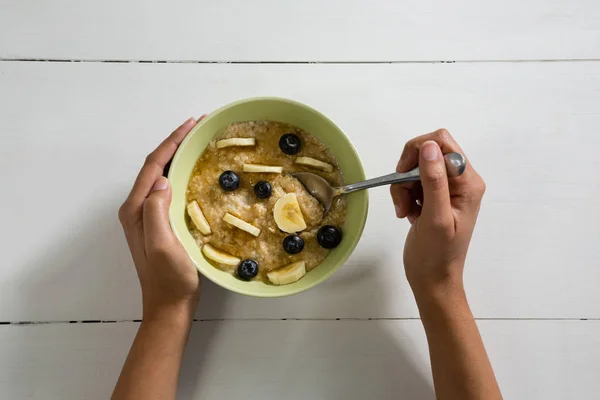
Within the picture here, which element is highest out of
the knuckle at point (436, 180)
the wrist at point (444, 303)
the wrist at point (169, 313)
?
the knuckle at point (436, 180)

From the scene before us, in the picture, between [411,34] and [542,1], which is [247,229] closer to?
[411,34]

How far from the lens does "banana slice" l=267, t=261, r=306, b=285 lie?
1.02m

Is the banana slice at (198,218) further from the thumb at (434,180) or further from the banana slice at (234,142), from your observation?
the thumb at (434,180)

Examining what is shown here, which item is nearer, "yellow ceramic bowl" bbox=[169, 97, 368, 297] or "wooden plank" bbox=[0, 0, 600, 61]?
"yellow ceramic bowl" bbox=[169, 97, 368, 297]

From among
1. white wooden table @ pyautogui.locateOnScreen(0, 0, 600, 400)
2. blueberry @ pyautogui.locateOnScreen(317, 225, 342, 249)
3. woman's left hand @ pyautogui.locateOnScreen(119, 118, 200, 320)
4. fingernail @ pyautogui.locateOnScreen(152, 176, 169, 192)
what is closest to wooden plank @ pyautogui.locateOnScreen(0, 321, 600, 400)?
white wooden table @ pyautogui.locateOnScreen(0, 0, 600, 400)

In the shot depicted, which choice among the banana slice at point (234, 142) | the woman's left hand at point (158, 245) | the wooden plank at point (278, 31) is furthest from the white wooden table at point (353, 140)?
the banana slice at point (234, 142)

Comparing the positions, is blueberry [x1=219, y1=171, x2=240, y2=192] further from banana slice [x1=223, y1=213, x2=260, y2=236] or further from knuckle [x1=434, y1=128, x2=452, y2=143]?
knuckle [x1=434, y1=128, x2=452, y2=143]

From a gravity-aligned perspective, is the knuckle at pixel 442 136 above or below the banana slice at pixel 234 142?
above

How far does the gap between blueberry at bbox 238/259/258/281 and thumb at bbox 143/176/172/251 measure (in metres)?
0.14

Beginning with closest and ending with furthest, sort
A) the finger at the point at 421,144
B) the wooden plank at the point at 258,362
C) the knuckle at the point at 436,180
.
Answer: the knuckle at the point at 436,180, the finger at the point at 421,144, the wooden plank at the point at 258,362

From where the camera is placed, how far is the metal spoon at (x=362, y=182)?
0.96m

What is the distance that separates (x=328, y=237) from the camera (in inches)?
41.0

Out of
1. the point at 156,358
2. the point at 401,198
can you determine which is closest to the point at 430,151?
the point at 401,198

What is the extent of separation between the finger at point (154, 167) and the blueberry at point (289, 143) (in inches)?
7.5
